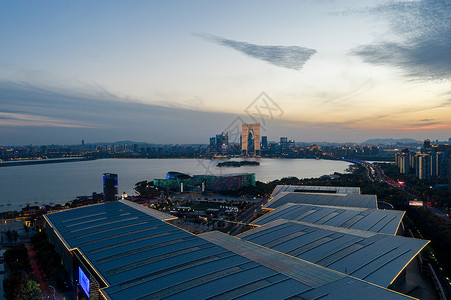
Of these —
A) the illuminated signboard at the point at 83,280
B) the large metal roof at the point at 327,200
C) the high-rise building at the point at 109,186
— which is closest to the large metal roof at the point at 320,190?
the large metal roof at the point at 327,200

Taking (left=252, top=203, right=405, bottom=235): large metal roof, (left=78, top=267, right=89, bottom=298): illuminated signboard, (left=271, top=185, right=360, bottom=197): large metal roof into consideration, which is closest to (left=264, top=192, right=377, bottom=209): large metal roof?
(left=252, top=203, right=405, bottom=235): large metal roof

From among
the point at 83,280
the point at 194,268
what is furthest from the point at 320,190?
the point at 83,280

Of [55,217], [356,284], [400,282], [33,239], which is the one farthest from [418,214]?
[33,239]

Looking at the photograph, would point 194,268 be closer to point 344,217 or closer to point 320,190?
point 344,217

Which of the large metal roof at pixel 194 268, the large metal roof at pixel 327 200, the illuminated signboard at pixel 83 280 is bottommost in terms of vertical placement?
the illuminated signboard at pixel 83 280

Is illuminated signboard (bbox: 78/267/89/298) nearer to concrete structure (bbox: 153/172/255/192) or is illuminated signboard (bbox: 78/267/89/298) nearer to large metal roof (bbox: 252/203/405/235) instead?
large metal roof (bbox: 252/203/405/235)

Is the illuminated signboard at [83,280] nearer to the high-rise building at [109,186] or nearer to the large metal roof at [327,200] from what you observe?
the high-rise building at [109,186]
